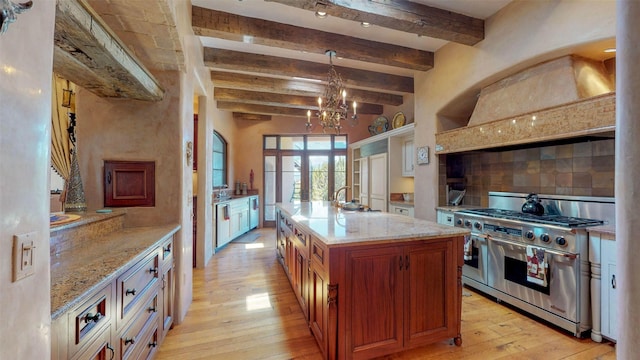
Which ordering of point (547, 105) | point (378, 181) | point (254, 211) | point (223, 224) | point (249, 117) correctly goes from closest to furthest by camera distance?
point (547, 105) < point (223, 224) < point (378, 181) < point (254, 211) < point (249, 117)

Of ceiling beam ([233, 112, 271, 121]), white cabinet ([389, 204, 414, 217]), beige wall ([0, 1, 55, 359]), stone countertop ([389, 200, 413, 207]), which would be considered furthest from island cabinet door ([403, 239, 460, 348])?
ceiling beam ([233, 112, 271, 121])

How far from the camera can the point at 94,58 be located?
1.41 meters

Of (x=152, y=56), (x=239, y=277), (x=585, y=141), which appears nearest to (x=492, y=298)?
(x=585, y=141)

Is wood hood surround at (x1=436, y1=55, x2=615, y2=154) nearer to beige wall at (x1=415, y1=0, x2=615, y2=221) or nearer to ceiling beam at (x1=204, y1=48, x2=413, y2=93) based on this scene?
beige wall at (x1=415, y1=0, x2=615, y2=221)

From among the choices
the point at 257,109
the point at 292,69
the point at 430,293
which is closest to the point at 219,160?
the point at 257,109

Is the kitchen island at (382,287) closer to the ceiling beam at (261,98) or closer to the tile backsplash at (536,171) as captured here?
the tile backsplash at (536,171)

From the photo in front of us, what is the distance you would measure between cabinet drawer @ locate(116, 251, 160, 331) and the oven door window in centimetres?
312

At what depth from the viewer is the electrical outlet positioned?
1.99 feet

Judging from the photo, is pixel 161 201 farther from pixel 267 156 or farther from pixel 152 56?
pixel 267 156

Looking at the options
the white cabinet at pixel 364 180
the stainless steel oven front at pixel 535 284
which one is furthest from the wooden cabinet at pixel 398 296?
the white cabinet at pixel 364 180

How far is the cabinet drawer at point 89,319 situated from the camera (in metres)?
0.92

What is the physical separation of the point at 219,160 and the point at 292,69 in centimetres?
300

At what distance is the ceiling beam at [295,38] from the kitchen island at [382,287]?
2.14 metres

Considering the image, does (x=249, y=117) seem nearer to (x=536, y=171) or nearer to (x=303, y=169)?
(x=303, y=169)
